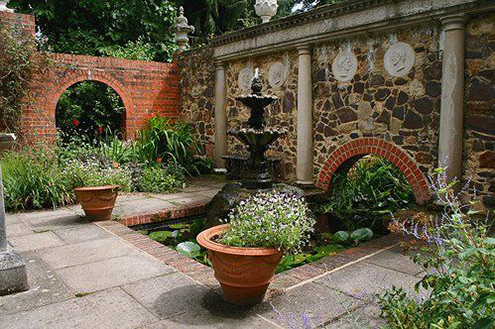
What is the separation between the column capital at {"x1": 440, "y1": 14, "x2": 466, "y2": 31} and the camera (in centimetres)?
430

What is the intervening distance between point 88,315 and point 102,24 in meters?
11.0

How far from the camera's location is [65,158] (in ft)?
22.1

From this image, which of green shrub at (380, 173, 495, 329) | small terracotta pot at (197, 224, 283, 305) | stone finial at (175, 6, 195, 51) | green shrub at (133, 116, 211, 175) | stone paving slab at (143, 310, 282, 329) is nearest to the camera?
green shrub at (380, 173, 495, 329)

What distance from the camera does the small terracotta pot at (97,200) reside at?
15.3 feet

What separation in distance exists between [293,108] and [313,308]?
→ 4.27 metres

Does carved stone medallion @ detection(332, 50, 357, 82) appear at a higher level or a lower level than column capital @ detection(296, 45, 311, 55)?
lower

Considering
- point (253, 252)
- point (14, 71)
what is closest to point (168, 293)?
point (253, 252)

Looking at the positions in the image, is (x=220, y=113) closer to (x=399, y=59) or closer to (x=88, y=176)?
(x=88, y=176)

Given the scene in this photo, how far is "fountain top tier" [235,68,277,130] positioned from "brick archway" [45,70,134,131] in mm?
4402

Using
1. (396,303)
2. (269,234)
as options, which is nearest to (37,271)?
(269,234)

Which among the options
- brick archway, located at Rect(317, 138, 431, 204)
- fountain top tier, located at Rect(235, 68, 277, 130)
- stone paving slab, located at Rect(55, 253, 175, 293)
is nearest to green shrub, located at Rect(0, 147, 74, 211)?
stone paving slab, located at Rect(55, 253, 175, 293)

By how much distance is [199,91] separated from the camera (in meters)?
8.57

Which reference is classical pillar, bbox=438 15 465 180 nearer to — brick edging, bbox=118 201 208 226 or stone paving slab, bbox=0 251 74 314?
brick edging, bbox=118 201 208 226

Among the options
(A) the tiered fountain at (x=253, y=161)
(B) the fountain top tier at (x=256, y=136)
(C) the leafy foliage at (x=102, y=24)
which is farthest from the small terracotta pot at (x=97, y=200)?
(C) the leafy foliage at (x=102, y=24)
